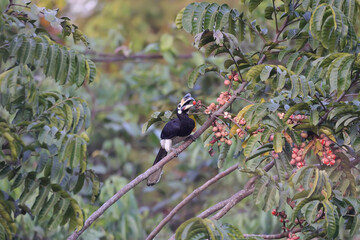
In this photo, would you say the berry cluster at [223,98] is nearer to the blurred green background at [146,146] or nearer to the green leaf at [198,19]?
the green leaf at [198,19]

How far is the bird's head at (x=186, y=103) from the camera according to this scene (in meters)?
3.07

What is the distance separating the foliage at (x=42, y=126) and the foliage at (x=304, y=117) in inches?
25.5

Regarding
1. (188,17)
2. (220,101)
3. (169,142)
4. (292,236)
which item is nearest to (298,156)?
(292,236)

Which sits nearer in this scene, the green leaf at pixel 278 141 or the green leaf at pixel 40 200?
the green leaf at pixel 278 141

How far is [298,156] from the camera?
2.41 metres

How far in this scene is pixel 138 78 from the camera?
6023 millimetres

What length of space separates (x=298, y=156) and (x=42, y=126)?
1.19 metres

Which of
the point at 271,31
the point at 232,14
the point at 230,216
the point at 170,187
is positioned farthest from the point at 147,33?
the point at 232,14

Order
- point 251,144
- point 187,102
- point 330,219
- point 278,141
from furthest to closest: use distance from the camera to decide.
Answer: point 187,102 → point 251,144 → point 278,141 → point 330,219

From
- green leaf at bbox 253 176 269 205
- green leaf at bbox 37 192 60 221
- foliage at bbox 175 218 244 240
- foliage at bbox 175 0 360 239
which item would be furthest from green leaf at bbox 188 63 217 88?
foliage at bbox 175 218 244 240

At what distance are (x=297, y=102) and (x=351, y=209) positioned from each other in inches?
20.7

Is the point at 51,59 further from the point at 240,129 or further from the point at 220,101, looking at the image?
the point at 240,129

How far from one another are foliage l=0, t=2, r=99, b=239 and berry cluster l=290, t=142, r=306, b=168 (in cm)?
97

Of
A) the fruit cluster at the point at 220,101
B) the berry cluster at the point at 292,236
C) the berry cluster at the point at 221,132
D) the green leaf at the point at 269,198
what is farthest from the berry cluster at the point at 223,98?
the berry cluster at the point at 292,236
